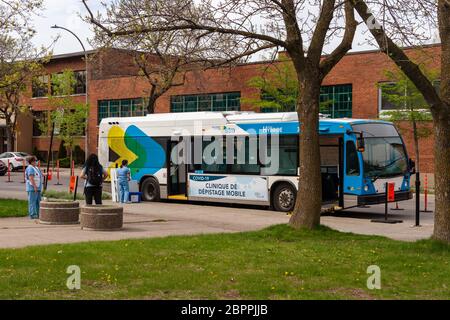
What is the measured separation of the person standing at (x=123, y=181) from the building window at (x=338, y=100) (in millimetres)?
18902

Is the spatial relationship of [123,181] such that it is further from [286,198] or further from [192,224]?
[192,224]

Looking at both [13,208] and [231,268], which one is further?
[13,208]

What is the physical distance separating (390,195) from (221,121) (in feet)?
21.6

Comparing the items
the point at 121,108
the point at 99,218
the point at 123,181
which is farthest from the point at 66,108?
the point at 99,218

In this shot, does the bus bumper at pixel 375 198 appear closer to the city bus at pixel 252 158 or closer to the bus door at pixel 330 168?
the city bus at pixel 252 158

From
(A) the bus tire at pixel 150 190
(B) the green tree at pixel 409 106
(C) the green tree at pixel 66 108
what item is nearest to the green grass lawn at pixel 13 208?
(A) the bus tire at pixel 150 190

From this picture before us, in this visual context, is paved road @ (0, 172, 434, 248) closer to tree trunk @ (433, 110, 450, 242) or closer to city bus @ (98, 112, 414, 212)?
city bus @ (98, 112, 414, 212)

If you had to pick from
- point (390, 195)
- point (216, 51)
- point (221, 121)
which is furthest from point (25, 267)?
point (221, 121)

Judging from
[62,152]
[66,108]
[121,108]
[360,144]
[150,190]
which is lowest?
[150,190]

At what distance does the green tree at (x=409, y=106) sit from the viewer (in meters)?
32.4

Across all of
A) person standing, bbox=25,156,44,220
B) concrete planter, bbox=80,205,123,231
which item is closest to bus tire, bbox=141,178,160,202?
person standing, bbox=25,156,44,220

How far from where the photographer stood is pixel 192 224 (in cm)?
1642

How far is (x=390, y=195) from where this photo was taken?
733 inches

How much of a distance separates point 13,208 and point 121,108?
36.2 m
